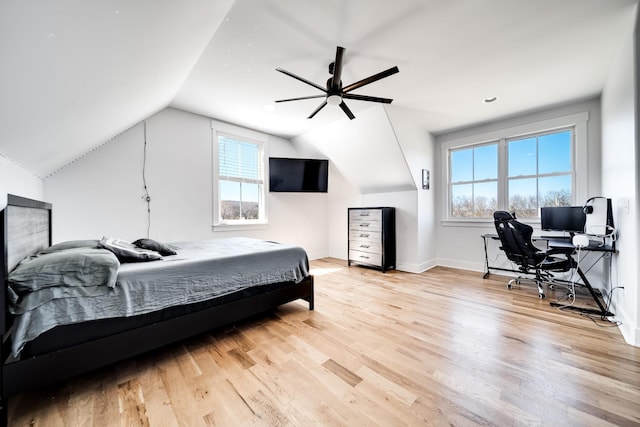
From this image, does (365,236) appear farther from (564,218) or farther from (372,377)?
(372,377)

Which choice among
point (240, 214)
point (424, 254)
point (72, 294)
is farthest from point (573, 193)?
point (72, 294)

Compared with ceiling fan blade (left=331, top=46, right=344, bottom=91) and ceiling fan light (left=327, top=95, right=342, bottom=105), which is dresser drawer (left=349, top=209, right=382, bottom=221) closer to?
ceiling fan light (left=327, top=95, right=342, bottom=105)

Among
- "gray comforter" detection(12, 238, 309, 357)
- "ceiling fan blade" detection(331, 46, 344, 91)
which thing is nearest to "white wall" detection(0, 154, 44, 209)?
"gray comforter" detection(12, 238, 309, 357)

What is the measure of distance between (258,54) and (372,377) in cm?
281

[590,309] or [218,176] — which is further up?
[218,176]

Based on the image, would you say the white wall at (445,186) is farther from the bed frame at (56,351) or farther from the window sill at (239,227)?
the bed frame at (56,351)

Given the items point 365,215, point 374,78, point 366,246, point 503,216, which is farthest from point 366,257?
point 374,78

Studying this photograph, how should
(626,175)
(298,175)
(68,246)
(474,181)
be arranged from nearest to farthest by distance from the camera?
(68,246) < (626,175) < (474,181) < (298,175)

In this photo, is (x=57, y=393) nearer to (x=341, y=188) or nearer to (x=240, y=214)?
(x=240, y=214)

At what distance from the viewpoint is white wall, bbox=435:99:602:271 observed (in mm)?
3258

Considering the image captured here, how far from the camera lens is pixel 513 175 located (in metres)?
3.95

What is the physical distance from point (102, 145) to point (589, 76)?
19.1 feet

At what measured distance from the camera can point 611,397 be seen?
1370mm

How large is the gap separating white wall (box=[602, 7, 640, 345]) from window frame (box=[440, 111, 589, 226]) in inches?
27.9
